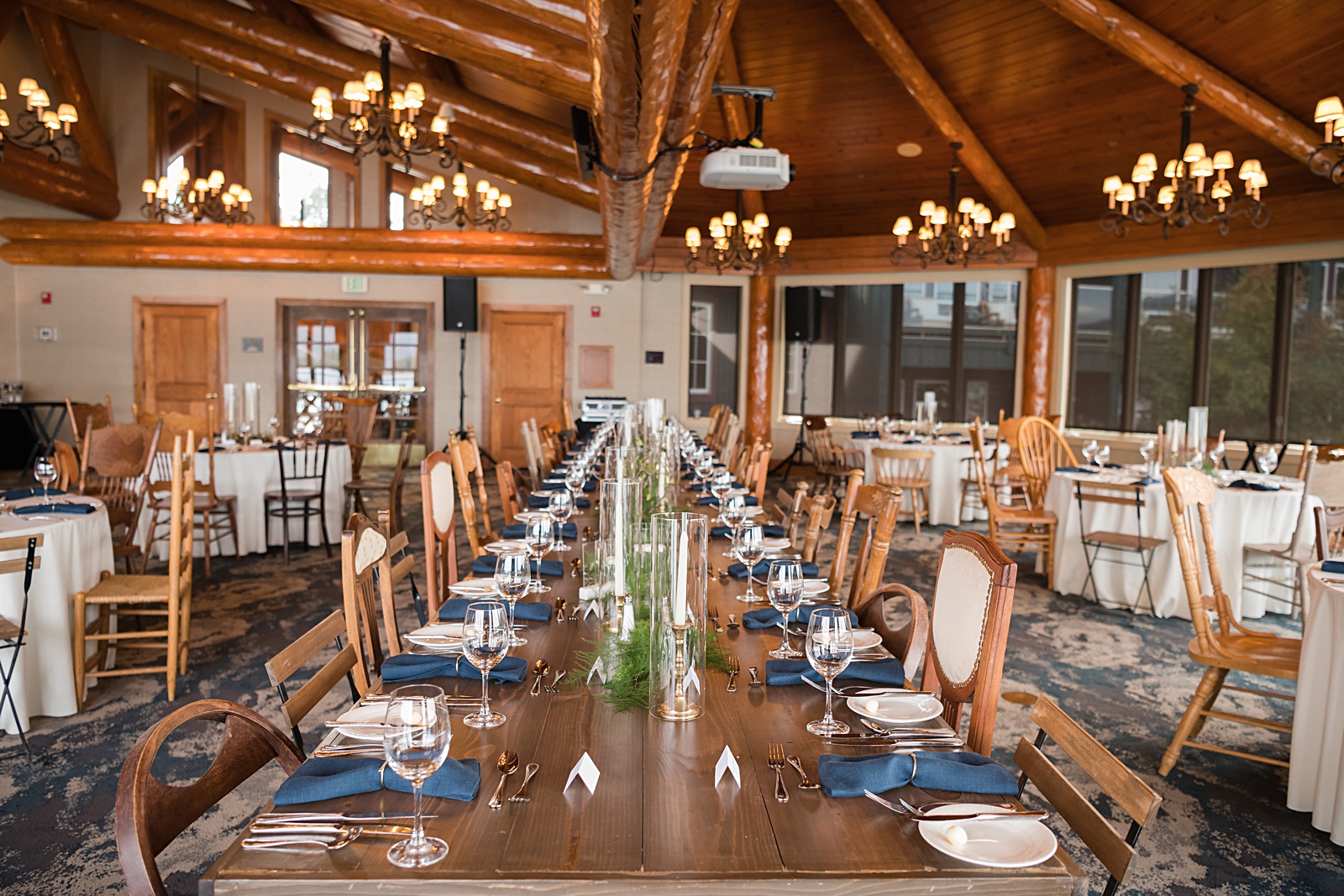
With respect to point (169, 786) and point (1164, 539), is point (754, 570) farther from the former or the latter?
point (1164, 539)

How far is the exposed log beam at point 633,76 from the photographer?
3.86 m

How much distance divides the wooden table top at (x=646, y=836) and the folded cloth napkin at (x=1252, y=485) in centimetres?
515

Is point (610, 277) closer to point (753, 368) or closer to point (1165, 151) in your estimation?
point (753, 368)

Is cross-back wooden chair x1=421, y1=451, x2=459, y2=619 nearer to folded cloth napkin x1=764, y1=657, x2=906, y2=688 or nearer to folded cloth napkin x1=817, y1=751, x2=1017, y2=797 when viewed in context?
folded cloth napkin x1=764, y1=657, x2=906, y2=688

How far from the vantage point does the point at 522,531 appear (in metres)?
3.79

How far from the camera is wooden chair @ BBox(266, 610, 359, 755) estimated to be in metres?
1.75

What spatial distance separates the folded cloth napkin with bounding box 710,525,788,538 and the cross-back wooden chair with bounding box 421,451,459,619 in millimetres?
1113

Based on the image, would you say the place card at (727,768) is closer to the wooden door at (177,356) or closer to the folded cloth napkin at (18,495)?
the folded cloth napkin at (18,495)

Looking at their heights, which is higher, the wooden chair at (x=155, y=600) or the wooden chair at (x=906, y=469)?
the wooden chair at (x=906, y=469)

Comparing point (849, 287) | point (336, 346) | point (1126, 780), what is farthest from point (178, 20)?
point (1126, 780)

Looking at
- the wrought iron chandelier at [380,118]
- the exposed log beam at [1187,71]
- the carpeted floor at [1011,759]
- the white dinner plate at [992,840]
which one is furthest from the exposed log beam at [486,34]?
the white dinner plate at [992,840]

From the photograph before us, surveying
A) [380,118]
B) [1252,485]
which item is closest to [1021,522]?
[1252,485]

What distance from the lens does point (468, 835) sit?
4.20 feet

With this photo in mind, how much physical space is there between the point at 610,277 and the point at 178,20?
6.03 meters
